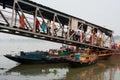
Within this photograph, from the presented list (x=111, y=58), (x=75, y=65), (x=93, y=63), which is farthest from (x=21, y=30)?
(x=111, y=58)

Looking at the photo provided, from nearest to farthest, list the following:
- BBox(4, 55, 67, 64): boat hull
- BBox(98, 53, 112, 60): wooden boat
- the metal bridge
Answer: the metal bridge < BBox(4, 55, 67, 64): boat hull < BBox(98, 53, 112, 60): wooden boat

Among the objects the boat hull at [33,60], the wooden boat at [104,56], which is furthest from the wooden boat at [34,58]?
the wooden boat at [104,56]

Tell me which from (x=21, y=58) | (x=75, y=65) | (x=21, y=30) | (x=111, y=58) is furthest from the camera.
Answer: (x=111, y=58)

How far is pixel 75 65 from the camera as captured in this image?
21156 mm

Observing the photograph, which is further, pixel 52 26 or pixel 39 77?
pixel 52 26

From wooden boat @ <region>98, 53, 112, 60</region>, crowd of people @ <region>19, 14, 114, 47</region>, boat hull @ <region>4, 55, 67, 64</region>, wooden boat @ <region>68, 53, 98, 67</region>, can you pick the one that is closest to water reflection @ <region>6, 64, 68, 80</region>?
boat hull @ <region>4, 55, 67, 64</region>

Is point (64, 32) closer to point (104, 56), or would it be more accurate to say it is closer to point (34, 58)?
point (34, 58)

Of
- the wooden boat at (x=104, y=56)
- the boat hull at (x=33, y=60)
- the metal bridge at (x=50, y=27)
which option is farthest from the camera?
the wooden boat at (x=104, y=56)

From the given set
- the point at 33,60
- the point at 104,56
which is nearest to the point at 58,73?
the point at 33,60

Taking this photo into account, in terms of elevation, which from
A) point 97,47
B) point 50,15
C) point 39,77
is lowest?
point 39,77

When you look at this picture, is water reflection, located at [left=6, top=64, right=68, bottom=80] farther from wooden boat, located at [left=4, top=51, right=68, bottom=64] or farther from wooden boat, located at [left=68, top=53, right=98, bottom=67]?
wooden boat, located at [left=68, top=53, right=98, bottom=67]

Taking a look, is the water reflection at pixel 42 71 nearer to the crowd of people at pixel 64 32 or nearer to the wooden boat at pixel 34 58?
the wooden boat at pixel 34 58

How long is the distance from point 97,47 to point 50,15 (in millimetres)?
9344

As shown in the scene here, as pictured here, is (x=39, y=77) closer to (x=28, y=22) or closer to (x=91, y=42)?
(x=28, y=22)
